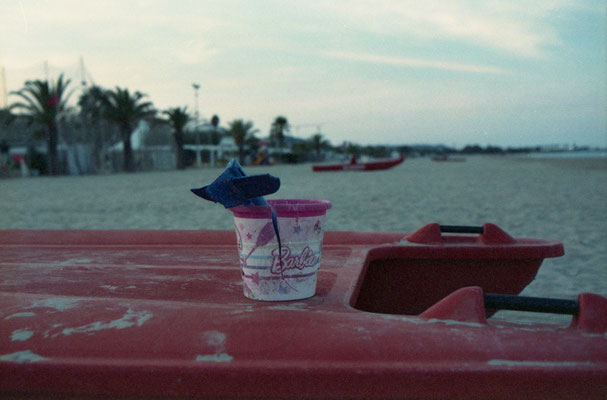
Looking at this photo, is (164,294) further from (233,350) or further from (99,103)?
(99,103)

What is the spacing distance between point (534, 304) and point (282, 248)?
0.58 metres

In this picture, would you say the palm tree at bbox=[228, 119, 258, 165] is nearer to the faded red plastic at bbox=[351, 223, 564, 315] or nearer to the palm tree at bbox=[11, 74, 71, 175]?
the palm tree at bbox=[11, 74, 71, 175]

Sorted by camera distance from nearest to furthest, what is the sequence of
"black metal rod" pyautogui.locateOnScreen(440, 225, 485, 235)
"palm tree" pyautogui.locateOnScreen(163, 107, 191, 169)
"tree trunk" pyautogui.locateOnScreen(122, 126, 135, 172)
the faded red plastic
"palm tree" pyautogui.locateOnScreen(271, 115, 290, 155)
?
1. the faded red plastic
2. "black metal rod" pyautogui.locateOnScreen(440, 225, 485, 235)
3. "tree trunk" pyautogui.locateOnScreen(122, 126, 135, 172)
4. "palm tree" pyautogui.locateOnScreen(163, 107, 191, 169)
5. "palm tree" pyautogui.locateOnScreen(271, 115, 290, 155)

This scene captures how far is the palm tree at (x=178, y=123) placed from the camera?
3838 centimetres

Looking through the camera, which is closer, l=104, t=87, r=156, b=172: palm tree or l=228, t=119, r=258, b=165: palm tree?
l=104, t=87, r=156, b=172: palm tree

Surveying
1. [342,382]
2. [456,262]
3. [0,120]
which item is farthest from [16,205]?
[0,120]

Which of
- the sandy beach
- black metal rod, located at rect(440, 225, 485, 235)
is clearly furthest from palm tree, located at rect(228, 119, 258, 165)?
black metal rod, located at rect(440, 225, 485, 235)

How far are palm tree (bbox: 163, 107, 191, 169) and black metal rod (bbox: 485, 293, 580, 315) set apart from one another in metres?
39.0

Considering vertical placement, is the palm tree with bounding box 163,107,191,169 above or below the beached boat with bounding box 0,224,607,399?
above

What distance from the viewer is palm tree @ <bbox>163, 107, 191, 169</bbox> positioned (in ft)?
126

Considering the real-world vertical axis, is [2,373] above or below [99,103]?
below

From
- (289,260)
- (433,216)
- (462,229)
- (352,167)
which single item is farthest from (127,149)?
(289,260)

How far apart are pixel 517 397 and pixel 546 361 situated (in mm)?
89

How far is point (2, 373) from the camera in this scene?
100 centimetres
